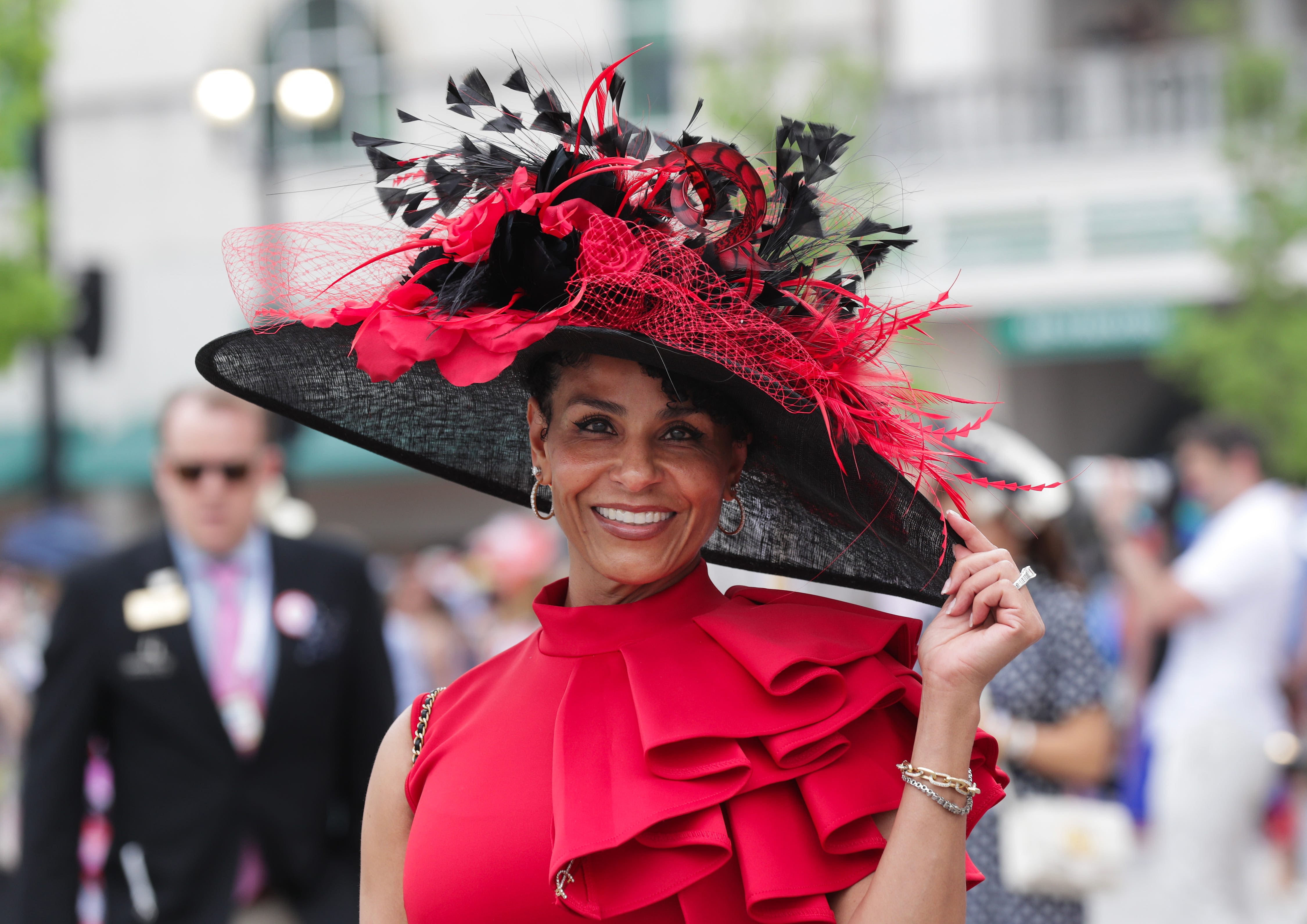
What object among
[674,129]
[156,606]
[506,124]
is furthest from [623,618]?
[674,129]

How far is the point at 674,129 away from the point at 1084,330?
5380 mm

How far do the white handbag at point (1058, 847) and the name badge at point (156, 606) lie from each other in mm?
2350

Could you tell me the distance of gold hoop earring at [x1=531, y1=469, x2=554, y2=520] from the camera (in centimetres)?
245

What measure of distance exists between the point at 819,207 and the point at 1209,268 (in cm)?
1533

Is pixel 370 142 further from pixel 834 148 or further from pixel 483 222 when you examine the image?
pixel 834 148

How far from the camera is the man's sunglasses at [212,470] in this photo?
436cm

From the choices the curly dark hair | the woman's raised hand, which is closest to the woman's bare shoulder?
the curly dark hair

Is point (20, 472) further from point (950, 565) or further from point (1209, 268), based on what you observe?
point (950, 565)

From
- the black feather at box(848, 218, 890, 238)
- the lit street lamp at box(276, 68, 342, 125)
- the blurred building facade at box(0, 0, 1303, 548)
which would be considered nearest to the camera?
the black feather at box(848, 218, 890, 238)

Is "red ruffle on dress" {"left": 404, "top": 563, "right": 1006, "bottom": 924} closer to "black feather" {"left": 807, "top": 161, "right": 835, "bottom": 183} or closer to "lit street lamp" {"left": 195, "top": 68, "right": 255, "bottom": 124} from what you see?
"black feather" {"left": 807, "top": 161, "right": 835, "bottom": 183}

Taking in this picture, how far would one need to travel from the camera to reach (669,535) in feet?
7.50

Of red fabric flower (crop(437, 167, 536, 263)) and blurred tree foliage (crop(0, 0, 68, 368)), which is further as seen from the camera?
blurred tree foliage (crop(0, 0, 68, 368))

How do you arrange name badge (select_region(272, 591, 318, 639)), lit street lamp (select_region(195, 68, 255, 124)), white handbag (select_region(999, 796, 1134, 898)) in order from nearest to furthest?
white handbag (select_region(999, 796, 1134, 898)) < name badge (select_region(272, 591, 318, 639)) < lit street lamp (select_region(195, 68, 255, 124))

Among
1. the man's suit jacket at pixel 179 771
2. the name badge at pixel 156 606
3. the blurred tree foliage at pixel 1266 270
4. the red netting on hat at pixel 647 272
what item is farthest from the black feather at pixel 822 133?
the blurred tree foliage at pixel 1266 270
